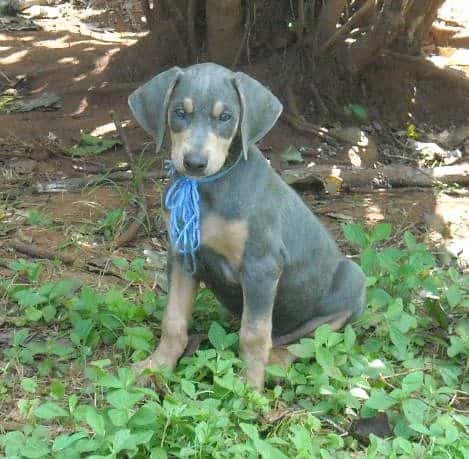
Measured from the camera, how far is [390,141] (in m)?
8.62

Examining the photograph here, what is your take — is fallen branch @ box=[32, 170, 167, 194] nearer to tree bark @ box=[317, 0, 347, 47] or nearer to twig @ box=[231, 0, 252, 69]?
twig @ box=[231, 0, 252, 69]

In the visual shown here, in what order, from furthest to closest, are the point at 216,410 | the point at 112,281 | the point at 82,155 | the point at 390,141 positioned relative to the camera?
the point at 390,141
the point at 82,155
the point at 112,281
the point at 216,410

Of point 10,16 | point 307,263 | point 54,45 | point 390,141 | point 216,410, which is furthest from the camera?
point 10,16

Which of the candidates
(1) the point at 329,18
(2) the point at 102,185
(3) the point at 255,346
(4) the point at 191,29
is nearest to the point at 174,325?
(3) the point at 255,346

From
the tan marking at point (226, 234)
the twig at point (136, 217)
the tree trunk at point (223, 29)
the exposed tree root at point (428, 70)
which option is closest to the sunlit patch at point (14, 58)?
the tree trunk at point (223, 29)

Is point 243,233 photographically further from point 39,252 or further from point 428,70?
point 428,70

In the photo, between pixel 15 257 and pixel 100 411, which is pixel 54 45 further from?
pixel 100 411

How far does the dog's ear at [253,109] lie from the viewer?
4.16m

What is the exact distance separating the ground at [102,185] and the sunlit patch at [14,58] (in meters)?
0.02

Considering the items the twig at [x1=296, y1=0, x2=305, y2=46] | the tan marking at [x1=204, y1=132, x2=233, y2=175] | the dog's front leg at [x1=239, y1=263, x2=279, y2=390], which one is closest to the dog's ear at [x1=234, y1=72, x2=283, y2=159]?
the tan marking at [x1=204, y1=132, x2=233, y2=175]

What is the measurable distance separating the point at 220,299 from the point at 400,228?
2473 mm

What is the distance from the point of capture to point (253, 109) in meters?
4.21

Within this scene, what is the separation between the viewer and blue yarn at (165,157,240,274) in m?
4.32

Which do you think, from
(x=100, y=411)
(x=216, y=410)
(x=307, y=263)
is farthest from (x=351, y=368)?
(x=100, y=411)
